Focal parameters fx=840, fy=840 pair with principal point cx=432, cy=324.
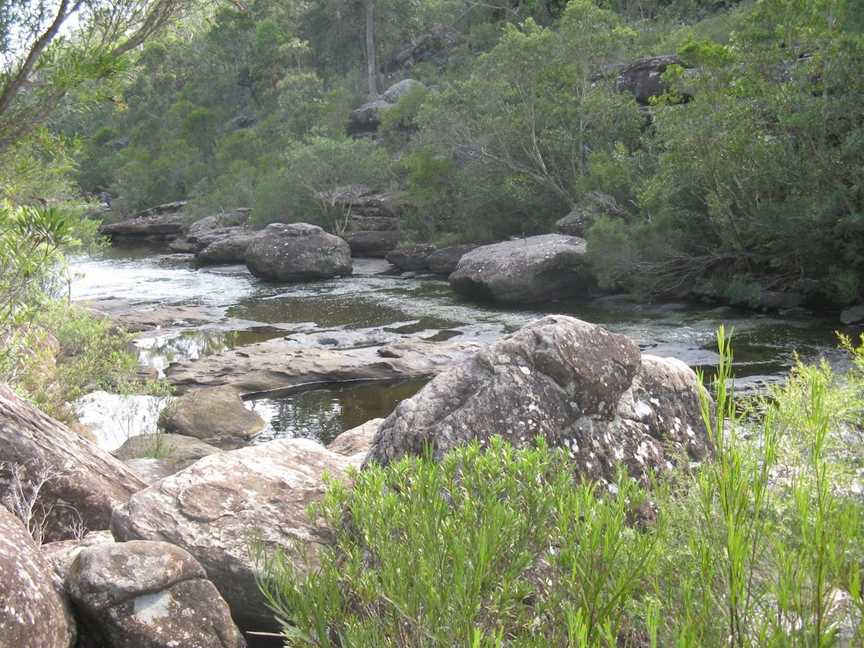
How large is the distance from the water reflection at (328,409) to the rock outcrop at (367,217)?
19526 mm

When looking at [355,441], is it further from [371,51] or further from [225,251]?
[371,51]

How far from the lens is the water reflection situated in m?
12.1

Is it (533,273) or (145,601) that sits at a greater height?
(145,601)

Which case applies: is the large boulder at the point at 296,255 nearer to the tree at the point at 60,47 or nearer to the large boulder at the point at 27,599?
the tree at the point at 60,47

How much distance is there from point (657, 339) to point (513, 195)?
12796 mm

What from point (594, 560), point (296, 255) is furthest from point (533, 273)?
point (594, 560)

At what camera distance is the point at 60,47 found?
8.18m

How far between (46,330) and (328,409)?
4322mm

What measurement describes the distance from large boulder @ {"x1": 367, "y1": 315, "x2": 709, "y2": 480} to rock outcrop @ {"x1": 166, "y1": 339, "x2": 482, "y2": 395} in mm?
8734

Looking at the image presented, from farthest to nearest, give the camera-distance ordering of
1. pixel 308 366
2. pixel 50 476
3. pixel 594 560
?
pixel 308 366 < pixel 50 476 < pixel 594 560

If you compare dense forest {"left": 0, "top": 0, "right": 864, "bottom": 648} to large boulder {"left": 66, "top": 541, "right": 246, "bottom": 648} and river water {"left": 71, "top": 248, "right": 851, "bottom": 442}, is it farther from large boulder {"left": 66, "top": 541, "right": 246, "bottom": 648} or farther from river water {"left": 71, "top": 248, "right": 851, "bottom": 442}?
river water {"left": 71, "top": 248, "right": 851, "bottom": 442}

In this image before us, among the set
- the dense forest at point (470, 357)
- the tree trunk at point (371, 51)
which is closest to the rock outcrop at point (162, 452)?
the dense forest at point (470, 357)

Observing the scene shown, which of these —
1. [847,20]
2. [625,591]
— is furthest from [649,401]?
[847,20]

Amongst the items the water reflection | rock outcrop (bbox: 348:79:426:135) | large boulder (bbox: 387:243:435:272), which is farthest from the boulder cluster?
rock outcrop (bbox: 348:79:426:135)
